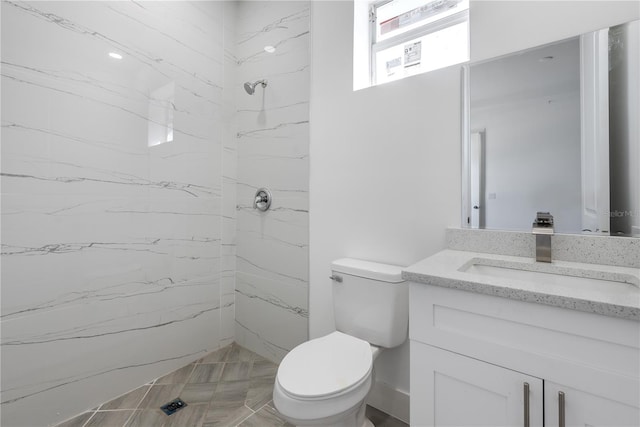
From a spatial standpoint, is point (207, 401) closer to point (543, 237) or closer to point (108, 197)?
point (108, 197)

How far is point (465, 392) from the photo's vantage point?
88cm

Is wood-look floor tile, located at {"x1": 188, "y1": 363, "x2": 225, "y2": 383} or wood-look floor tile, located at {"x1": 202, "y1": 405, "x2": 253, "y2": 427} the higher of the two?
wood-look floor tile, located at {"x1": 188, "y1": 363, "x2": 225, "y2": 383}

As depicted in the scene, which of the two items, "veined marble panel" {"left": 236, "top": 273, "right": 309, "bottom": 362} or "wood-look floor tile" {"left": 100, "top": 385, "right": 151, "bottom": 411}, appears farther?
"veined marble panel" {"left": 236, "top": 273, "right": 309, "bottom": 362}

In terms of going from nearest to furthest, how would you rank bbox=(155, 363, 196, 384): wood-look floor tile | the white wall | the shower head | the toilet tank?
the white wall
the toilet tank
bbox=(155, 363, 196, 384): wood-look floor tile
the shower head

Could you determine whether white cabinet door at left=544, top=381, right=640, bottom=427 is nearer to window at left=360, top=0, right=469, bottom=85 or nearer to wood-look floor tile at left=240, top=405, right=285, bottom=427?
wood-look floor tile at left=240, top=405, right=285, bottom=427

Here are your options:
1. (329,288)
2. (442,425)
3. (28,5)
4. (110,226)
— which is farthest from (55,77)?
(442,425)

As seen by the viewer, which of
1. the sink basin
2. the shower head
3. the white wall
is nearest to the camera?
the sink basin

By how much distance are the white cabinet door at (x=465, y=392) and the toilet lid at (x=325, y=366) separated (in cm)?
26

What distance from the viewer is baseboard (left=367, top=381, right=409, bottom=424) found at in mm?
1533

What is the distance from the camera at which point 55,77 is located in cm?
147

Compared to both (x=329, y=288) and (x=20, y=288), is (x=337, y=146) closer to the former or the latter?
(x=329, y=288)

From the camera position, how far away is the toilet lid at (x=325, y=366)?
1090 mm

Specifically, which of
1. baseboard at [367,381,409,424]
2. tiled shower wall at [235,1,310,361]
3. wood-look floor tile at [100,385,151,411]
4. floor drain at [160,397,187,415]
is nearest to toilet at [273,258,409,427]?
baseboard at [367,381,409,424]

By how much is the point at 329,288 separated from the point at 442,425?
96cm
